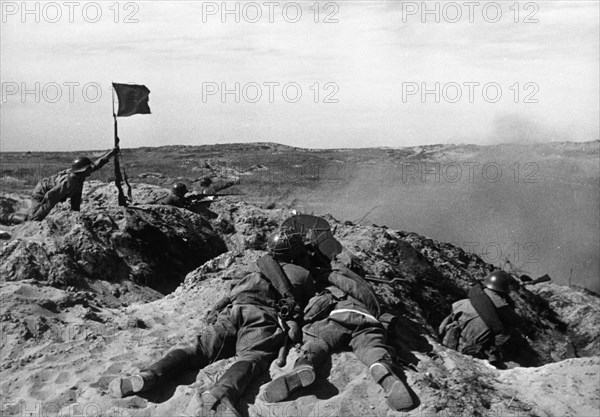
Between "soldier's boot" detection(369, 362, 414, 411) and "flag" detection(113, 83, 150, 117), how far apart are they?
8.23 m

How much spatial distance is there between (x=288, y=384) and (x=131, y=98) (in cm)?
824

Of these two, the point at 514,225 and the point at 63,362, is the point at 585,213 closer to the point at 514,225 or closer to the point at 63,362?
the point at 514,225

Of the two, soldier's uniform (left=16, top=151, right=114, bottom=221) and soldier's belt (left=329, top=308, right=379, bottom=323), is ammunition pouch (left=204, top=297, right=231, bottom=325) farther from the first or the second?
soldier's uniform (left=16, top=151, right=114, bottom=221)

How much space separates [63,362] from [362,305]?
2.75 metres

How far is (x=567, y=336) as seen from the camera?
11.0m

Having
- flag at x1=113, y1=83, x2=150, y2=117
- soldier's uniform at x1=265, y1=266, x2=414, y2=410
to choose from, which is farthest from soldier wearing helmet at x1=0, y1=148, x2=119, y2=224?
soldier's uniform at x1=265, y1=266, x2=414, y2=410

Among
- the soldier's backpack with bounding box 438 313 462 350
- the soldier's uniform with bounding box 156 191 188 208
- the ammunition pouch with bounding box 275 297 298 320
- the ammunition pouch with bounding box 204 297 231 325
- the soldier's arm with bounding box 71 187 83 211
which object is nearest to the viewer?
the ammunition pouch with bounding box 275 297 298 320

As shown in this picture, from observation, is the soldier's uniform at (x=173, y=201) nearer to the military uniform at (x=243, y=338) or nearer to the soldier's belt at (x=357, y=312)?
the military uniform at (x=243, y=338)

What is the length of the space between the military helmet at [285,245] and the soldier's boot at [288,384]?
5.12 ft

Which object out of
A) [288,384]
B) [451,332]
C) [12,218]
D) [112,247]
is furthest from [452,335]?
[12,218]

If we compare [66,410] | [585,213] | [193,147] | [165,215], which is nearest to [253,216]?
[165,215]

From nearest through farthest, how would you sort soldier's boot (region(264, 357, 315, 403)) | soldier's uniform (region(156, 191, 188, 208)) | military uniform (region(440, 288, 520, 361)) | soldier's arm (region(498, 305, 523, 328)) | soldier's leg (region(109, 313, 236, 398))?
soldier's boot (region(264, 357, 315, 403))
soldier's leg (region(109, 313, 236, 398))
military uniform (region(440, 288, 520, 361))
soldier's arm (region(498, 305, 523, 328))
soldier's uniform (region(156, 191, 188, 208))

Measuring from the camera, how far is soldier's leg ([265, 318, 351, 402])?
5586 mm

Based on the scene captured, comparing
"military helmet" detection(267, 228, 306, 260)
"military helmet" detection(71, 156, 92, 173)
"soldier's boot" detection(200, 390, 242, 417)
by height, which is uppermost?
"military helmet" detection(71, 156, 92, 173)
